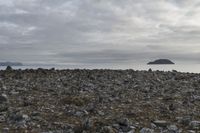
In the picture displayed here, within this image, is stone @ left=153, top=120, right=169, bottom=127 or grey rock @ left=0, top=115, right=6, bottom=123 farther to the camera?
grey rock @ left=0, top=115, right=6, bottom=123

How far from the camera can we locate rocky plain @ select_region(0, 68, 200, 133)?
1448 centimetres

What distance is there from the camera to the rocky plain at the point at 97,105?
47.5 ft

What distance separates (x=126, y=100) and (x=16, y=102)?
210 inches

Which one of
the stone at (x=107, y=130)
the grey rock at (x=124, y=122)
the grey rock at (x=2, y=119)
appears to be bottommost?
the stone at (x=107, y=130)

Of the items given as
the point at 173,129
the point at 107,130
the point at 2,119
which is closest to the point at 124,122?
the point at 107,130

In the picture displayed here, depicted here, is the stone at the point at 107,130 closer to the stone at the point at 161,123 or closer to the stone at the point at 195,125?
the stone at the point at 161,123

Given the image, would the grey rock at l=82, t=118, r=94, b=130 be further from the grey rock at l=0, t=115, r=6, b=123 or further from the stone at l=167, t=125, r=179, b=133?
the grey rock at l=0, t=115, r=6, b=123

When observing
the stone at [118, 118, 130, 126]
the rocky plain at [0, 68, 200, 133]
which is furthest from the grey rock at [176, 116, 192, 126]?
the stone at [118, 118, 130, 126]

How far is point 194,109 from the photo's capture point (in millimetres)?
18172

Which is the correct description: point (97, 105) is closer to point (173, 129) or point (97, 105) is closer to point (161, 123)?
point (161, 123)

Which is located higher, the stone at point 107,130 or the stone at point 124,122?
the stone at point 124,122

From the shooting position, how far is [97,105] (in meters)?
18.1

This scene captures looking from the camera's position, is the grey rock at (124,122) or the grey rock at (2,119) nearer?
the grey rock at (124,122)

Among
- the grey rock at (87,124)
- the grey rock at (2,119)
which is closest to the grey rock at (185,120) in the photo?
the grey rock at (87,124)
